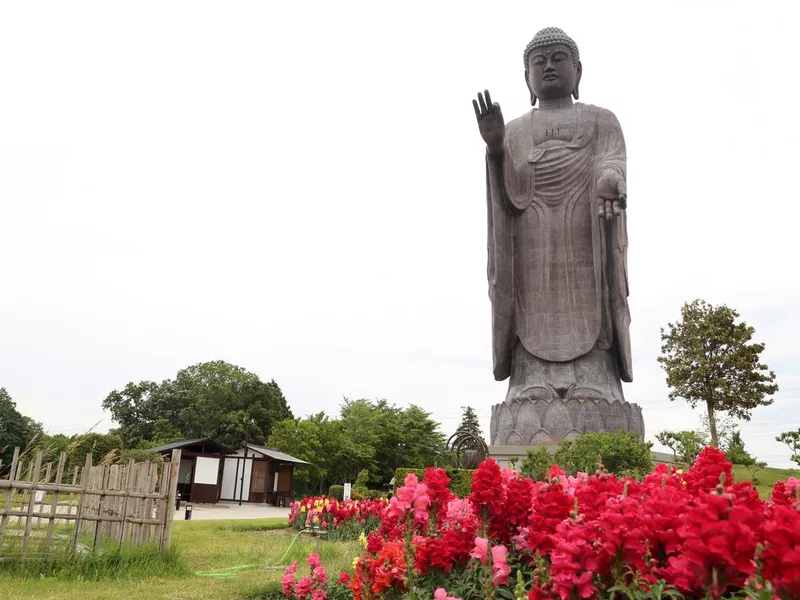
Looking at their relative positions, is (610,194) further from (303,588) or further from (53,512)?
(53,512)

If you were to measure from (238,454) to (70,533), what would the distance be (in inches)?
698

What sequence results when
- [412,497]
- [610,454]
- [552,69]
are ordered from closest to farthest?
[412,497], [610,454], [552,69]

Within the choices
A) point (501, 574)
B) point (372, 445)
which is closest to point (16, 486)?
point (501, 574)

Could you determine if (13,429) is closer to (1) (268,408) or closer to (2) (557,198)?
(1) (268,408)

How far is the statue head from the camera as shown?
1414 centimetres

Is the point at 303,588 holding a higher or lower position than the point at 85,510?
lower

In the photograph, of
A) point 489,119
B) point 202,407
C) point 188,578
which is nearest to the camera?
point 188,578

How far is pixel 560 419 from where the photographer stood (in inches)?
500

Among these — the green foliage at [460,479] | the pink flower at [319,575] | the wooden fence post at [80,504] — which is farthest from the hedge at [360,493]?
the pink flower at [319,575]

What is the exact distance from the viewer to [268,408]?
1564 inches

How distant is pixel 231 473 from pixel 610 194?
18.2 metres

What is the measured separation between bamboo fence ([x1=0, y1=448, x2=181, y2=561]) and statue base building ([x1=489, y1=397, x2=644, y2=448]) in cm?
731

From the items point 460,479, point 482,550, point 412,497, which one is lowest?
point 482,550

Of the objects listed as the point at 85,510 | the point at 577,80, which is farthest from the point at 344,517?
the point at 577,80
